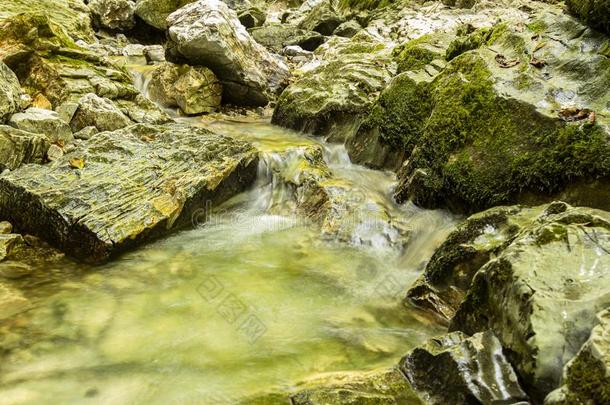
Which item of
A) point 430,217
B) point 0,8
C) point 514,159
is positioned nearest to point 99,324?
point 430,217

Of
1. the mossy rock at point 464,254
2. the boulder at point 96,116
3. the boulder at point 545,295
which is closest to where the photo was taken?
the boulder at point 545,295

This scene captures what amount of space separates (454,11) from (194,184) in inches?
545

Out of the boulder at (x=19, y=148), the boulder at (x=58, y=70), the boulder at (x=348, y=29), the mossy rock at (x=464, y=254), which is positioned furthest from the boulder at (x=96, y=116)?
the boulder at (x=348, y=29)

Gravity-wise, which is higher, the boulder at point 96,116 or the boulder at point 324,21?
the boulder at point 324,21

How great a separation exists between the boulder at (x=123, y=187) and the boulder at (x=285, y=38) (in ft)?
43.2

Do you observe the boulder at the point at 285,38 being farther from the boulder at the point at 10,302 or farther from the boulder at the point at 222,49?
the boulder at the point at 10,302

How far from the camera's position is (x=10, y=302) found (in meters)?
4.49

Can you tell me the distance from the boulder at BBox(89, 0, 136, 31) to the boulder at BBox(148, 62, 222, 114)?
9467 millimetres

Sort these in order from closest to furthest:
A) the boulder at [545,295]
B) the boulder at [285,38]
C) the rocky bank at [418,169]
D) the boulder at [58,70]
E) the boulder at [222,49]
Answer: the boulder at [545,295] → the rocky bank at [418,169] → the boulder at [58,70] → the boulder at [222,49] → the boulder at [285,38]

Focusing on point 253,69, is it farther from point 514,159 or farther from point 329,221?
point 514,159

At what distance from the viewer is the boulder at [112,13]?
19.2 meters

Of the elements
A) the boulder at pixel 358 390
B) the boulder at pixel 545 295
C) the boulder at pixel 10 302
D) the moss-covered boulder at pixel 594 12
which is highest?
the moss-covered boulder at pixel 594 12

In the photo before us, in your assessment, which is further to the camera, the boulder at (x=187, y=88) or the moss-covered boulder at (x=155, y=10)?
the moss-covered boulder at (x=155, y=10)

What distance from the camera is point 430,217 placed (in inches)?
255
